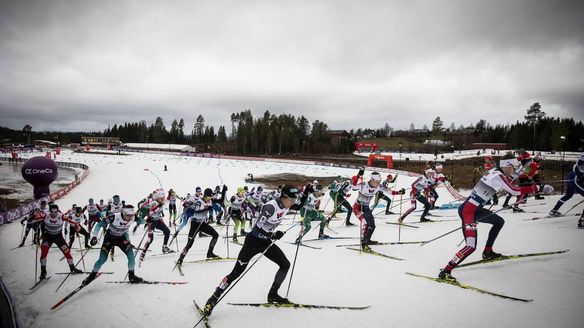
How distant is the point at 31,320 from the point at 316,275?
660 cm

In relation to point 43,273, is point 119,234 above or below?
above

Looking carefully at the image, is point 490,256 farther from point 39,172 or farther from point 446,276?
point 39,172

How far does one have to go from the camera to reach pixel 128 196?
30.0 metres

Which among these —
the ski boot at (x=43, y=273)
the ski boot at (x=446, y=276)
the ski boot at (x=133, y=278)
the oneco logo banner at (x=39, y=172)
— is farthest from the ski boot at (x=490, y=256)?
the oneco logo banner at (x=39, y=172)

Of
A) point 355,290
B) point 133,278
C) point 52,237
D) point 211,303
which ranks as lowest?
point 133,278

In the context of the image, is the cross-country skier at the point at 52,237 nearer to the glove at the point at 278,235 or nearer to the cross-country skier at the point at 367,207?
the glove at the point at 278,235

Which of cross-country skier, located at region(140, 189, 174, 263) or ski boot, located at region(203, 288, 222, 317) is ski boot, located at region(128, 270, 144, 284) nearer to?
cross-country skier, located at region(140, 189, 174, 263)

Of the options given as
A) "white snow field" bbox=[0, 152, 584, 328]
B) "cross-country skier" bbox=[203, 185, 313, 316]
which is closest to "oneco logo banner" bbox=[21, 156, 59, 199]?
"white snow field" bbox=[0, 152, 584, 328]

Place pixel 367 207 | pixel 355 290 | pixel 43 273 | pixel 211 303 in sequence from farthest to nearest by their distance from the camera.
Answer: pixel 367 207 → pixel 43 273 → pixel 355 290 → pixel 211 303

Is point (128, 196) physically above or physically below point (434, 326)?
below

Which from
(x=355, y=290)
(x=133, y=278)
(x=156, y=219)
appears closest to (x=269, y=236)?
(x=355, y=290)

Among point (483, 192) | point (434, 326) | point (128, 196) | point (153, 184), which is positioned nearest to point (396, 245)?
point (483, 192)

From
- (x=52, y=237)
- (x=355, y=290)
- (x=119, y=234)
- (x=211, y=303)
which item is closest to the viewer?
(x=211, y=303)

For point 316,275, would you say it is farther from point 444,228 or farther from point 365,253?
point 444,228
